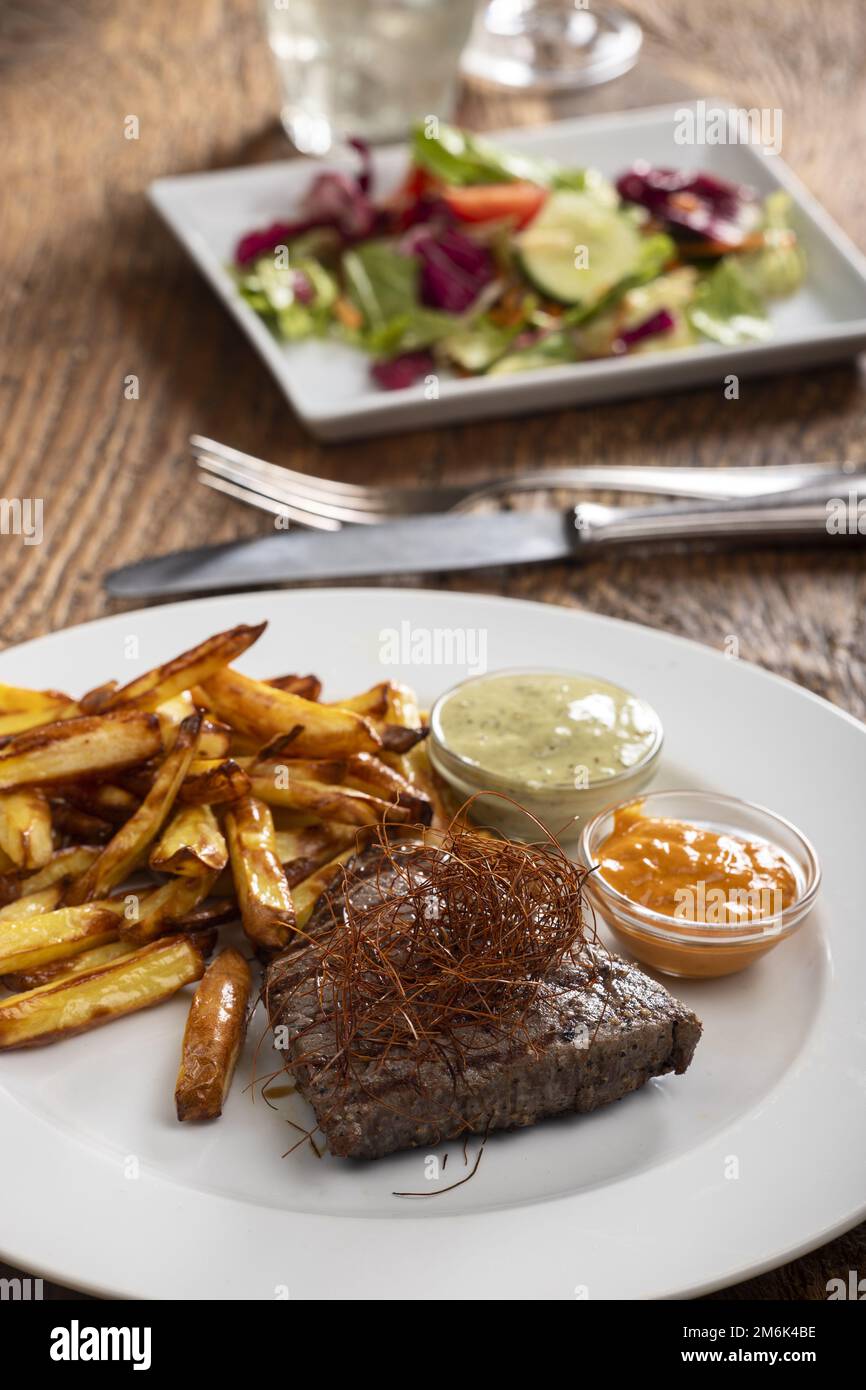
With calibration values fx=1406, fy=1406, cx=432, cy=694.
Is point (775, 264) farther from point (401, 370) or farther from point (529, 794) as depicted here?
point (529, 794)

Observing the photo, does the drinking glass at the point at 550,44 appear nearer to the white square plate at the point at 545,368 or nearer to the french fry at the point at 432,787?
the white square plate at the point at 545,368

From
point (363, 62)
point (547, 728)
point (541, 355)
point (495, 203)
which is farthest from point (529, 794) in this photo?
point (363, 62)

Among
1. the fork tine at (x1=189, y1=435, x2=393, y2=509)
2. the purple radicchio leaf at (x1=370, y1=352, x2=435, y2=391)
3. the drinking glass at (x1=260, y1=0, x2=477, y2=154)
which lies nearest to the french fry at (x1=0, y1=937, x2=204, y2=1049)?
the fork tine at (x1=189, y1=435, x2=393, y2=509)

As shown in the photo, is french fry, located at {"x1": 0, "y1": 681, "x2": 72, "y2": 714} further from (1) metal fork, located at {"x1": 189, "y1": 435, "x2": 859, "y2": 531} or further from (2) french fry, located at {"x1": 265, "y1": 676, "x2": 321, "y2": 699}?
(1) metal fork, located at {"x1": 189, "y1": 435, "x2": 859, "y2": 531}

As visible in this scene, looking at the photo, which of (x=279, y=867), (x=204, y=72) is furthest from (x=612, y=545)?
(x=204, y=72)

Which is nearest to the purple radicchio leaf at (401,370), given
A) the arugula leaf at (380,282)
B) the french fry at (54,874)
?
the arugula leaf at (380,282)

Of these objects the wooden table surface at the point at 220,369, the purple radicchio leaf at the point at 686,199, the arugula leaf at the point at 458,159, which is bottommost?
the wooden table surface at the point at 220,369
